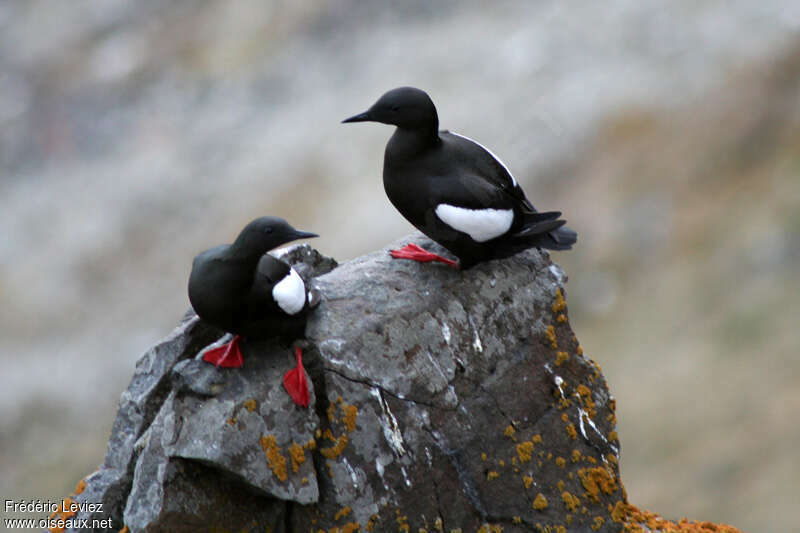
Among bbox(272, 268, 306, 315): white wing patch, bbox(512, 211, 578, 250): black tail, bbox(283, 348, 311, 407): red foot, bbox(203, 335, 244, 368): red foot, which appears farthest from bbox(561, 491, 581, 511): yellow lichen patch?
bbox(203, 335, 244, 368): red foot

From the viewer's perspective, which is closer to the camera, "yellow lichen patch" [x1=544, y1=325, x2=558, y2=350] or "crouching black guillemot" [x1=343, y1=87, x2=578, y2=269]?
"crouching black guillemot" [x1=343, y1=87, x2=578, y2=269]

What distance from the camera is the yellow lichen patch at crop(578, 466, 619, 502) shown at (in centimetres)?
646

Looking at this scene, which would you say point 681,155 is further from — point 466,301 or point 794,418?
point 466,301

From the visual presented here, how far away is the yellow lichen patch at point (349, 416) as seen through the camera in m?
5.86

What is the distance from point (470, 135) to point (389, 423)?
54.9 feet

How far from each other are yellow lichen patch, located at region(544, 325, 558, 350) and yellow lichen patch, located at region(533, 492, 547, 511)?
3.59 feet

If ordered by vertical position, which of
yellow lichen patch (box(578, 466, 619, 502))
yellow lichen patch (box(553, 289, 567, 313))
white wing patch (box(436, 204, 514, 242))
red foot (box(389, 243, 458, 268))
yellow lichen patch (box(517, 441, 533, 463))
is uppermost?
red foot (box(389, 243, 458, 268))

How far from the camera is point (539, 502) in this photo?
247 inches

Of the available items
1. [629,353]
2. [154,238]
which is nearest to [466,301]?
[629,353]

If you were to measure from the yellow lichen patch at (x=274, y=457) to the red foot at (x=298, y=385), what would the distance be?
0.30m

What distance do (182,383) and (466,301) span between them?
2095mm

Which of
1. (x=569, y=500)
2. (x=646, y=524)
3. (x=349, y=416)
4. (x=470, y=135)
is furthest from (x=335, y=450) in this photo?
(x=470, y=135)

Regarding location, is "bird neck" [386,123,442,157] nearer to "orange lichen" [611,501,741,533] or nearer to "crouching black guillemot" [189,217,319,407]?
"crouching black guillemot" [189,217,319,407]

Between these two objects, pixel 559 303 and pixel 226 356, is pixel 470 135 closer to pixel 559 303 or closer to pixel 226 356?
pixel 559 303
